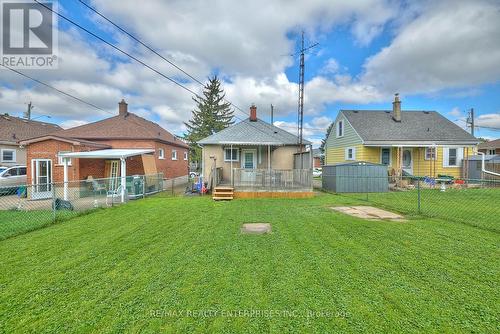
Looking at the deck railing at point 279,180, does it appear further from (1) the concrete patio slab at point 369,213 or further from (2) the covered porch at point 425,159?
(2) the covered porch at point 425,159

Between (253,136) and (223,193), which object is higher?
(253,136)

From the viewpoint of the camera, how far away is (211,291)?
3.24m

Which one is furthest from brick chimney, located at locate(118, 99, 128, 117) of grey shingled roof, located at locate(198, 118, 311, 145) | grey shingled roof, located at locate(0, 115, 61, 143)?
grey shingled roof, located at locate(198, 118, 311, 145)

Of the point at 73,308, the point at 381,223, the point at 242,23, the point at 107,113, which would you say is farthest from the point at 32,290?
the point at 107,113

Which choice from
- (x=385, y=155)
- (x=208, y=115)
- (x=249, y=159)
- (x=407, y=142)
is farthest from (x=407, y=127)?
(x=208, y=115)

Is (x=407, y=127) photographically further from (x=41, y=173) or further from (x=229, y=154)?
(x=41, y=173)

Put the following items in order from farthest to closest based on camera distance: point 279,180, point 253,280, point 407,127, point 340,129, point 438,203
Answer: point 340,129 → point 407,127 → point 279,180 → point 438,203 → point 253,280

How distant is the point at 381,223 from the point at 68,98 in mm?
19522

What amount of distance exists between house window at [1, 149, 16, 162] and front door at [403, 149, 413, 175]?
3420cm

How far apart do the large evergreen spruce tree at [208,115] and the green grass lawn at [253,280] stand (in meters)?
34.0

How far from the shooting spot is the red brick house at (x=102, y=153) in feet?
48.5

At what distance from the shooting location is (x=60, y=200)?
10.0m

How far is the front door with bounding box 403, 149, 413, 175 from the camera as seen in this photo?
19016 mm

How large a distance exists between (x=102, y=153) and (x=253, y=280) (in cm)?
1347
